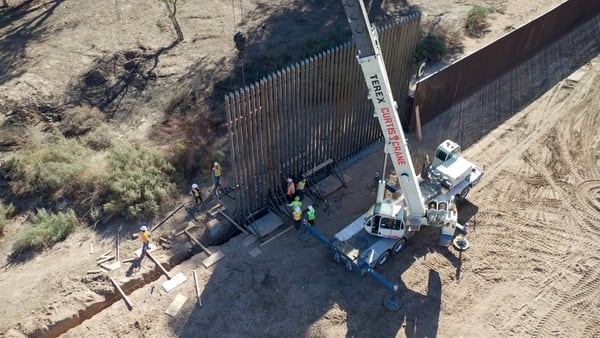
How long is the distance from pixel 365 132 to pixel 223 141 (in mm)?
5746

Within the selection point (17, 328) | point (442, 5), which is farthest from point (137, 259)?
point (442, 5)

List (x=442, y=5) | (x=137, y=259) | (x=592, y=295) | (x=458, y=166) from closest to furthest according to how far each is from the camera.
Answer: (x=592, y=295) → (x=137, y=259) → (x=458, y=166) → (x=442, y=5)

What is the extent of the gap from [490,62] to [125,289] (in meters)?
17.7

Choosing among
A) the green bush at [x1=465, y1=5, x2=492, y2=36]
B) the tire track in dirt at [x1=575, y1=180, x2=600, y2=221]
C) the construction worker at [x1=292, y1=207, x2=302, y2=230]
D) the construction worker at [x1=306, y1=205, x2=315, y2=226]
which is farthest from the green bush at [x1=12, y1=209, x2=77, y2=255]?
the green bush at [x1=465, y1=5, x2=492, y2=36]

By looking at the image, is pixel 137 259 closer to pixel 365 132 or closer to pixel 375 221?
pixel 375 221

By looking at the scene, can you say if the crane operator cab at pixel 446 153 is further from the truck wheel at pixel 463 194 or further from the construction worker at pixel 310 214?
the construction worker at pixel 310 214

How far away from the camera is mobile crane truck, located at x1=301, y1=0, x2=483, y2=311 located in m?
12.0

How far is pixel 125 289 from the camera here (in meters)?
13.6

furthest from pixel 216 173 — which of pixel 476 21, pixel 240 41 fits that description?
pixel 476 21

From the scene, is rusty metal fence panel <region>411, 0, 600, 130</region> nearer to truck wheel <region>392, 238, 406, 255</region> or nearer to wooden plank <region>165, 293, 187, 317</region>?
truck wheel <region>392, 238, 406, 255</region>

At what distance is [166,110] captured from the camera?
66.2 ft

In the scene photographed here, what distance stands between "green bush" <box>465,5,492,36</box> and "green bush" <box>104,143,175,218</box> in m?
18.3

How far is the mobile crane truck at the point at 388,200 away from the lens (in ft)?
39.3

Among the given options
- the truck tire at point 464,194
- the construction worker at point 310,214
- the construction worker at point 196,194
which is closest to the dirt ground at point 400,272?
the truck tire at point 464,194
